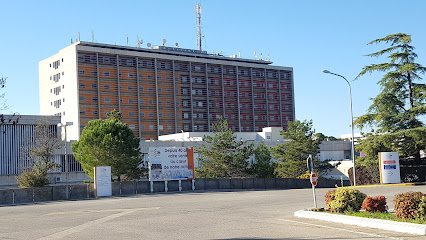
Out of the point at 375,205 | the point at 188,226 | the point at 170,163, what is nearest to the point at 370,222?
the point at 375,205

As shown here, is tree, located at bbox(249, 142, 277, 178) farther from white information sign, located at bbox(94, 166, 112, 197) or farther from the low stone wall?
white information sign, located at bbox(94, 166, 112, 197)

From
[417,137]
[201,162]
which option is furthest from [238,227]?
[201,162]

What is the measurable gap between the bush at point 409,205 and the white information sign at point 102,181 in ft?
82.1

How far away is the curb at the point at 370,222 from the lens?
41.9 feet

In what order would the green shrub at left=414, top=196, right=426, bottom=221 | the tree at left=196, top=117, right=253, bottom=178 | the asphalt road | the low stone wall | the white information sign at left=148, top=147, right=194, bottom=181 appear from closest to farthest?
the asphalt road
the green shrub at left=414, top=196, right=426, bottom=221
the low stone wall
the white information sign at left=148, top=147, right=194, bottom=181
the tree at left=196, top=117, right=253, bottom=178

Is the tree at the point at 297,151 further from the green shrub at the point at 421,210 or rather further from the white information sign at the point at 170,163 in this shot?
the green shrub at the point at 421,210

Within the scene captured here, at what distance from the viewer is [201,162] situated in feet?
164

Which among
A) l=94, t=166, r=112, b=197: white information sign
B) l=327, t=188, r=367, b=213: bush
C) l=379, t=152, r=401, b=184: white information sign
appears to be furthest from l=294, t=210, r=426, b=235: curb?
l=379, t=152, r=401, b=184: white information sign

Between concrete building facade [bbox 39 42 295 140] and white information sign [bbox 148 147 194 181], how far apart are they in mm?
59379

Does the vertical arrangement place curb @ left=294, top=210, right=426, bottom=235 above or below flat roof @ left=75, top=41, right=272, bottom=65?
below

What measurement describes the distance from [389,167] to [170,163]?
1609 cm

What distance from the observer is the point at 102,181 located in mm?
36281

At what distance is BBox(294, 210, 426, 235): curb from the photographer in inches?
503

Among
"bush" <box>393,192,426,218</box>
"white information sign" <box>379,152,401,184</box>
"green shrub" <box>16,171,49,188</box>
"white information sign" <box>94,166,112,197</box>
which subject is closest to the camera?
"bush" <box>393,192,426,218</box>
